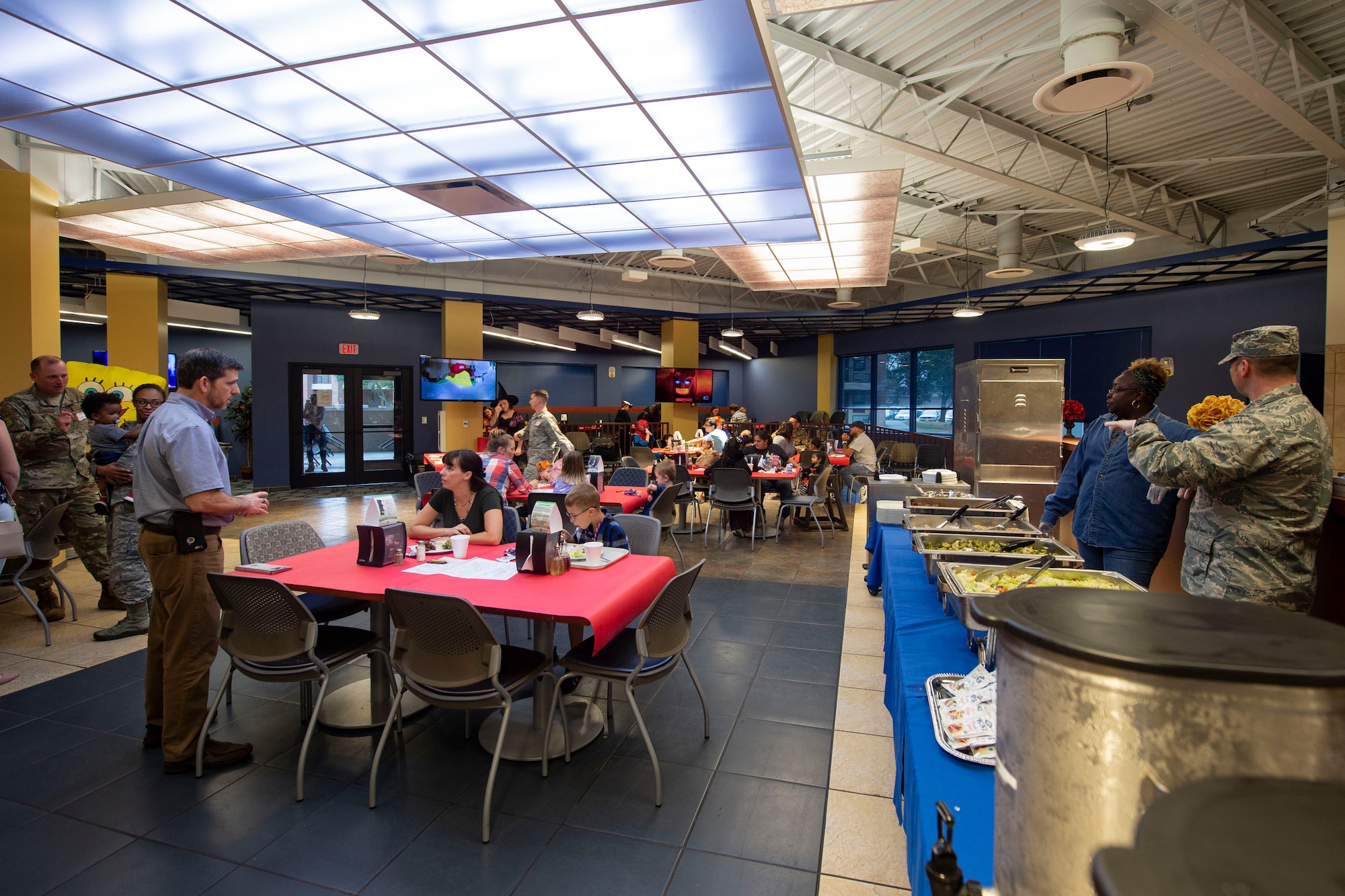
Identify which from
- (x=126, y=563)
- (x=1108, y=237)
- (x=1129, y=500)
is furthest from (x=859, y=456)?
(x=126, y=563)

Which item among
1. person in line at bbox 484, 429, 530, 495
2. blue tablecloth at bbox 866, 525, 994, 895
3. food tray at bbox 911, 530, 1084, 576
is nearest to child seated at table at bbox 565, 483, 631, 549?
blue tablecloth at bbox 866, 525, 994, 895

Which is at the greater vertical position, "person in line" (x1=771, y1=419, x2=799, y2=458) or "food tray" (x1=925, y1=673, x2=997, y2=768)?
"person in line" (x1=771, y1=419, x2=799, y2=458)

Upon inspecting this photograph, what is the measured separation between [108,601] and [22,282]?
3.16 m

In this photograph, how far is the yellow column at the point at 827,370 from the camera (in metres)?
19.6

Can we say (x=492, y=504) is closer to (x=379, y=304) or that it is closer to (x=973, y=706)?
(x=973, y=706)

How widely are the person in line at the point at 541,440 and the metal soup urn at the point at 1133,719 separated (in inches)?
259

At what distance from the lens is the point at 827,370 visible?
19641mm

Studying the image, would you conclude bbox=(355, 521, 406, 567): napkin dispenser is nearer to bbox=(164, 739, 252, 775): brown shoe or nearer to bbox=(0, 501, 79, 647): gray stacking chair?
bbox=(164, 739, 252, 775): brown shoe

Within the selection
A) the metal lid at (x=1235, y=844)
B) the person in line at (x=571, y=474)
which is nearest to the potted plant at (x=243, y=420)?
the person in line at (x=571, y=474)

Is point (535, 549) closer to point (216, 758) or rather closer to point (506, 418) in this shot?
point (216, 758)

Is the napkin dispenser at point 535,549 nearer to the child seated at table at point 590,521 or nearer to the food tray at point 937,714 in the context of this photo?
the child seated at table at point 590,521

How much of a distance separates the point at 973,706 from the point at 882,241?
20.6 feet

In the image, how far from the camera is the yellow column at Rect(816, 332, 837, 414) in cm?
1959

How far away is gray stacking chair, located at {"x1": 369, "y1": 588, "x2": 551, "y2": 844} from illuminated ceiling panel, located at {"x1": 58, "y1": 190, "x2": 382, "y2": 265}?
5.34m
